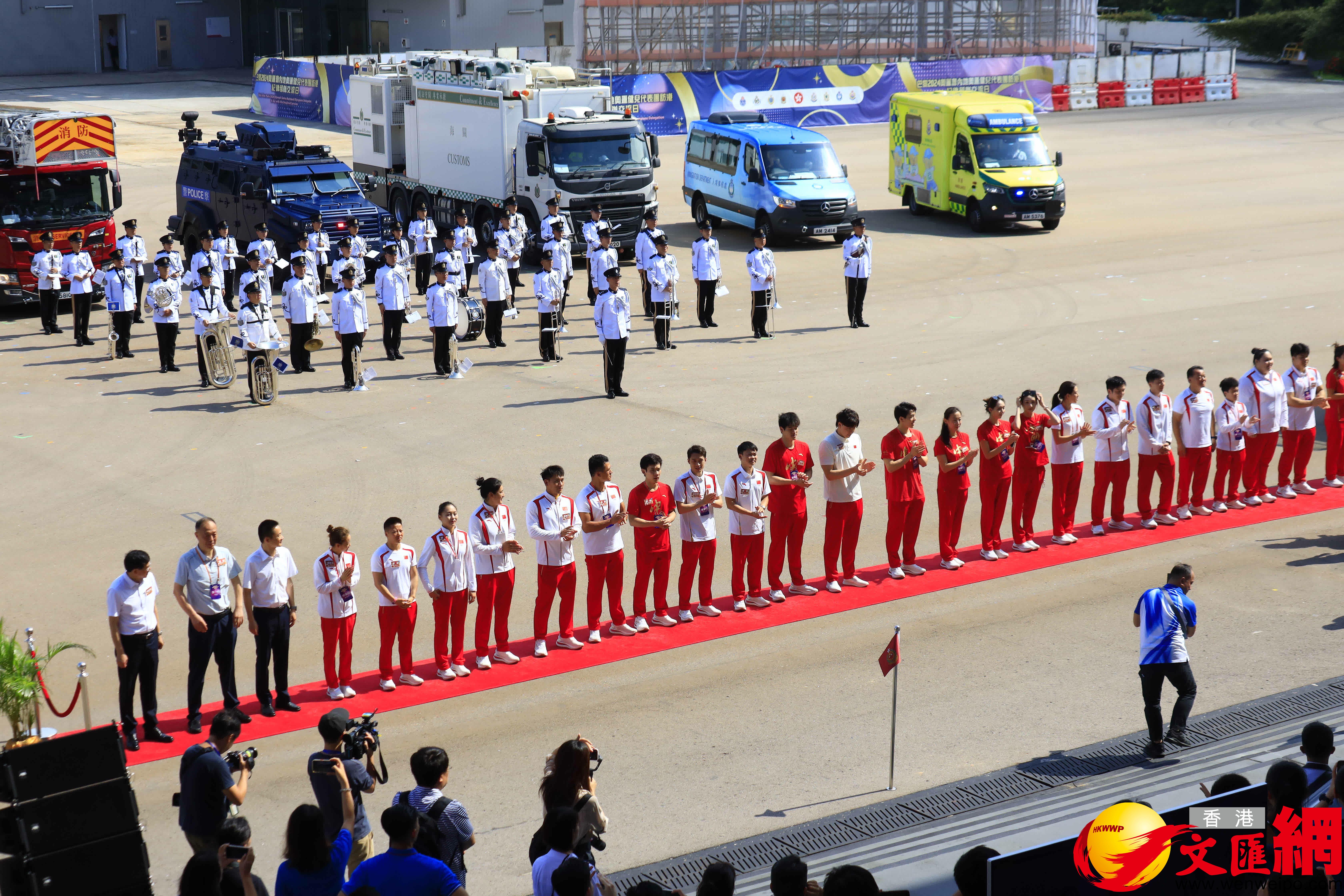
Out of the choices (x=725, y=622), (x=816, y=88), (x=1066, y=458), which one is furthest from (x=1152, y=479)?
(x=816, y=88)

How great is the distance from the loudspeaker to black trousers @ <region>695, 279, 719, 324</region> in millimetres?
16661

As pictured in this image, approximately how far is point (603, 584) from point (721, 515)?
126 inches

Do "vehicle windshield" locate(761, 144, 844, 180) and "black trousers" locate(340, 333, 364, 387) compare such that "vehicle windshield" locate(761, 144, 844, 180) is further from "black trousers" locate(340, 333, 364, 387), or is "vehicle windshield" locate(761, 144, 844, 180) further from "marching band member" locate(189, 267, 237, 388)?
"marching band member" locate(189, 267, 237, 388)

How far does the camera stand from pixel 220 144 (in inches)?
1105

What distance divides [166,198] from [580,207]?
1317 cm

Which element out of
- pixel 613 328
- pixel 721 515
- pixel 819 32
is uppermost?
pixel 819 32

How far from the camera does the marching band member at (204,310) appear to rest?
19172 mm

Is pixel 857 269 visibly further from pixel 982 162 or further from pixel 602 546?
→ pixel 602 546

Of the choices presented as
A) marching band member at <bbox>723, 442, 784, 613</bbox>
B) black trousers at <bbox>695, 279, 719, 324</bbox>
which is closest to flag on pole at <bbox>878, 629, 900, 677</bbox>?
marching band member at <bbox>723, 442, 784, 613</bbox>

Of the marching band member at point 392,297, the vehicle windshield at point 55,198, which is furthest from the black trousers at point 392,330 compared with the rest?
the vehicle windshield at point 55,198

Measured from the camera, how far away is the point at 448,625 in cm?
1085

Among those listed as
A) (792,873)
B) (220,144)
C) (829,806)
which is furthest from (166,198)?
(792,873)

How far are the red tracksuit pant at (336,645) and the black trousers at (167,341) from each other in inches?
445

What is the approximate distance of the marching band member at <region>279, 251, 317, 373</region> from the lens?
1956 centimetres
